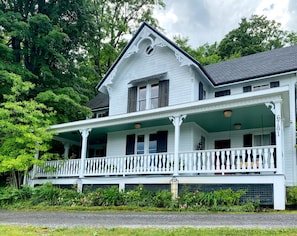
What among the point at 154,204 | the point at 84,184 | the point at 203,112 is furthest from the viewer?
the point at 84,184

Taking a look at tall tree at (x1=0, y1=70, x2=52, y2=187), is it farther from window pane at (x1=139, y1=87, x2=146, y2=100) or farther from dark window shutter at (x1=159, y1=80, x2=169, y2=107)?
dark window shutter at (x1=159, y1=80, x2=169, y2=107)

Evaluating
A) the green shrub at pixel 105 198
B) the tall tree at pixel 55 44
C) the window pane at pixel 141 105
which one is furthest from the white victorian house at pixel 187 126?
the tall tree at pixel 55 44

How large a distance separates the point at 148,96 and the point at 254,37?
22.9 meters

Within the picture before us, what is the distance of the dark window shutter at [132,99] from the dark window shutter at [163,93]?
1517 mm

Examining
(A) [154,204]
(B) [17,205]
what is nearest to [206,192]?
(A) [154,204]

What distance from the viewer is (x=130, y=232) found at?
574cm

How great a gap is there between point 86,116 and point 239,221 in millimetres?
13757

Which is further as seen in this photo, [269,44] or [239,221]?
[269,44]

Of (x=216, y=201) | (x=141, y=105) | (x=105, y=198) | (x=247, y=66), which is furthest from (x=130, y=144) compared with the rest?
(x=247, y=66)

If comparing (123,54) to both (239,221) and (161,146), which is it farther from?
(239,221)

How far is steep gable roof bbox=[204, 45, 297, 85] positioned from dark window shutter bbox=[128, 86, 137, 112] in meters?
4.11

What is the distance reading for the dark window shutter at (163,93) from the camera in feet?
49.8

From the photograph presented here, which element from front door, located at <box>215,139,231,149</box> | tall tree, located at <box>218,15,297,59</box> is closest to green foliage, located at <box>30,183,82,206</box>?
front door, located at <box>215,139,231,149</box>

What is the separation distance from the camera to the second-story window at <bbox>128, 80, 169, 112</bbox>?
605 inches
